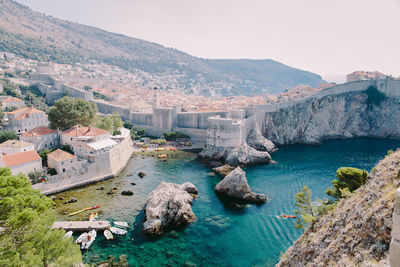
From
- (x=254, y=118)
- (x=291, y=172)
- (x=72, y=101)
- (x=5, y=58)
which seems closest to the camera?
(x=291, y=172)

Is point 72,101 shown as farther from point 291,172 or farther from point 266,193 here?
point 291,172

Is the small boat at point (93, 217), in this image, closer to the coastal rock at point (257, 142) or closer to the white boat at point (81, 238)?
the white boat at point (81, 238)

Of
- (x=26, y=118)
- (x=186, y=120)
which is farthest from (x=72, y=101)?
(x=186, y=120)

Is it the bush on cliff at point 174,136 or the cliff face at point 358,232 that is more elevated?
the cliff face at point 358,232

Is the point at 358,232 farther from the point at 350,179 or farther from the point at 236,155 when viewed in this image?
the point at 236,155

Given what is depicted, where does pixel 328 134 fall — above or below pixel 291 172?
above

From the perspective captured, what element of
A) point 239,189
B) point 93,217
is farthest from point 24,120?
point 239,189

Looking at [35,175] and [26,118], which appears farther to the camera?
[26,118]

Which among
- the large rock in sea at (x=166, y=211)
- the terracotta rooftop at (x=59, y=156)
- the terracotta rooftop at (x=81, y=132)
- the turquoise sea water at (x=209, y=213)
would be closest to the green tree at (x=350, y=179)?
the turquoise sea water at (x=209, y=213)
